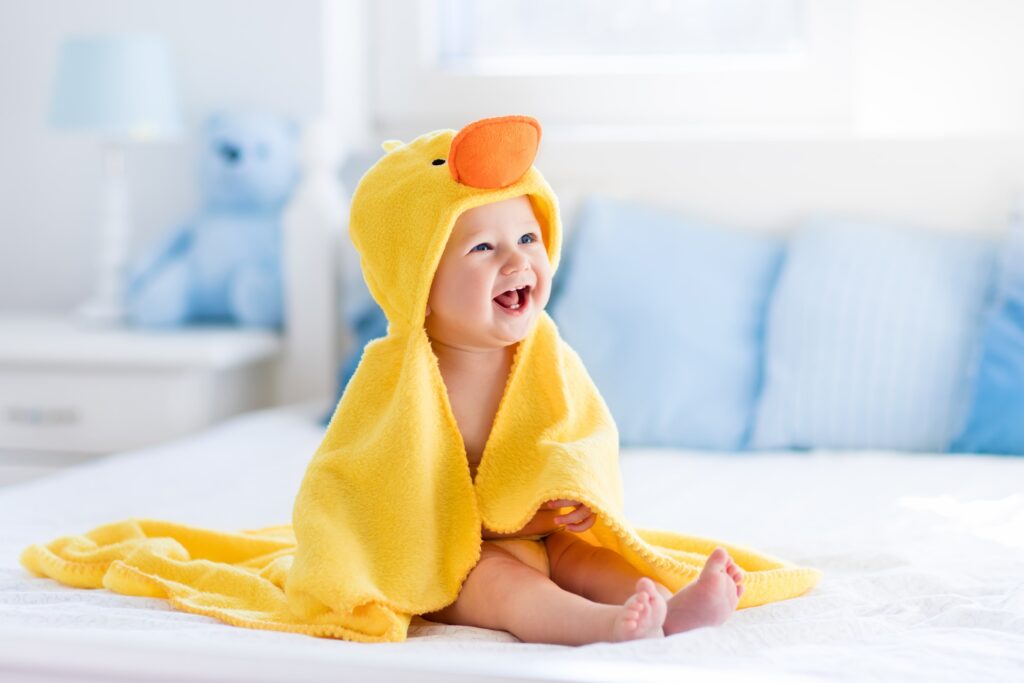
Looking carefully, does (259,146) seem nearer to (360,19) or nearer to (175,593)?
(360,19)

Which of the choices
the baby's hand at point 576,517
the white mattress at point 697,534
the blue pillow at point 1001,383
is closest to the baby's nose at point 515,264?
the baby's hand at point 576,517

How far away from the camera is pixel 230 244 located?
8.72 ft

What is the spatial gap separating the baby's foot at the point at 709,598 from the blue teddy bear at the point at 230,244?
5.64 feet

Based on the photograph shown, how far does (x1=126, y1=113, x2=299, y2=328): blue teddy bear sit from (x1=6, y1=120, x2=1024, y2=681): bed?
0.17 metres

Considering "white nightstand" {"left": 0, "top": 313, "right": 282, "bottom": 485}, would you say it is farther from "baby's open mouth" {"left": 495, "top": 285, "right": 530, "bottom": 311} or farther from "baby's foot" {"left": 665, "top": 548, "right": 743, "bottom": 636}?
"baby's foot" {"left": 665, "top": 548, "right": 743, "bottom": 636}

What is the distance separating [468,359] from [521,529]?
0.53 feet

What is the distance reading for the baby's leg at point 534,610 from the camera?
100 cm

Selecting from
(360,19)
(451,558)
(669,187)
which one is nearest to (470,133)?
(451,558)

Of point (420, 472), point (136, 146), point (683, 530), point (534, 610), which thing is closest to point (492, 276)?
point (420, 472)

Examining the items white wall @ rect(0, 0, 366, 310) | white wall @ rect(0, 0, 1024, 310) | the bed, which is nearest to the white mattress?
the bed

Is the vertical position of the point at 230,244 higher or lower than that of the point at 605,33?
lower

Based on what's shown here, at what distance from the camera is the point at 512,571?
1.12 metres

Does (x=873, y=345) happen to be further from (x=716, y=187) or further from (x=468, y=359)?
(x=468, y=359)

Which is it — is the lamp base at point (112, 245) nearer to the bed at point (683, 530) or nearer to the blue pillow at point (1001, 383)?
the bed at point (683, 530)
